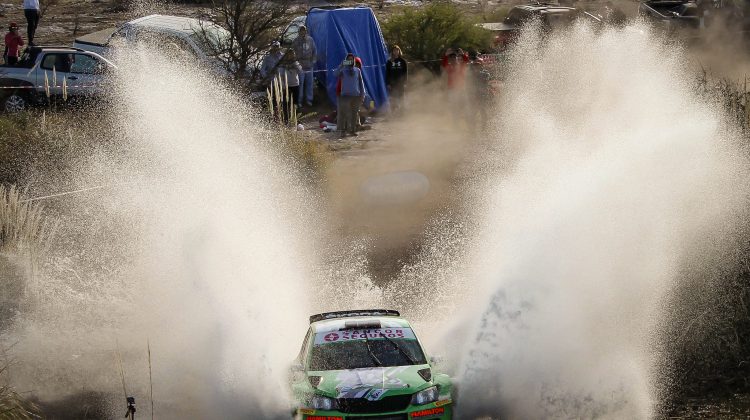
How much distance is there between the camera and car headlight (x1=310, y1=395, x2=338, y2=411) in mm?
9984

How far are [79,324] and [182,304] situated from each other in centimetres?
177

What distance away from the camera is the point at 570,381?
11.8 meters

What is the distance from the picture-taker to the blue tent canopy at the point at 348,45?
25.6 meters

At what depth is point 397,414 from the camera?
9977 mm

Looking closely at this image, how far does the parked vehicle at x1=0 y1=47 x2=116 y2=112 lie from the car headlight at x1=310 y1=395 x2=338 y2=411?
47.5 ft

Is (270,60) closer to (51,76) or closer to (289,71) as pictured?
(289,71)

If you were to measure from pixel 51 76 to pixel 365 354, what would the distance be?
15.1 meters

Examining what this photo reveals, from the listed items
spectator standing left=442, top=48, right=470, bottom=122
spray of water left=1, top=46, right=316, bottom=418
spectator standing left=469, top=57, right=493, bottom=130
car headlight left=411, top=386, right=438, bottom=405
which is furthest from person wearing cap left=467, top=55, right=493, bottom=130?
car headlight left=411, top=386, right=438, bottom=405

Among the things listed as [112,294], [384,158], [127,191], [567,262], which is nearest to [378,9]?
[384,158]

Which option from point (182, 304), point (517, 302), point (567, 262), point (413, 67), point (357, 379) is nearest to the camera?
point (357, 379)

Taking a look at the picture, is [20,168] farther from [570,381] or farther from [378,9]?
[378,9]

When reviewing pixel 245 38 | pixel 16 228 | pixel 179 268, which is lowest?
pixel 179 268

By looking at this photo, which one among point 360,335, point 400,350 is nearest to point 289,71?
point 360,335

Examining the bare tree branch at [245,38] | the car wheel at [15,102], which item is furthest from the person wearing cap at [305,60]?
the car wheel at [15,102]
